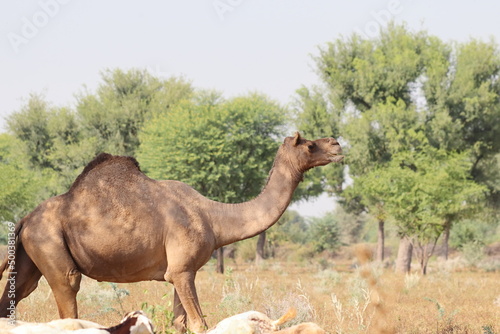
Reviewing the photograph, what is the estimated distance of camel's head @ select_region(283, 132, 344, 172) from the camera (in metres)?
7.86

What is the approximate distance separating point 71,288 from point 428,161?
30832 mm

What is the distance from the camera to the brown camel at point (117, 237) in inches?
275

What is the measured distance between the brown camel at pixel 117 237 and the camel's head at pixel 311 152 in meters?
0.89

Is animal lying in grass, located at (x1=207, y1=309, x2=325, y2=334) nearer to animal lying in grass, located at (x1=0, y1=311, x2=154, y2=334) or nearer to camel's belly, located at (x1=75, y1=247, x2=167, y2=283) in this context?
animal lying in grass, located at (x1=0, y1=311, x2=154, y2=334)

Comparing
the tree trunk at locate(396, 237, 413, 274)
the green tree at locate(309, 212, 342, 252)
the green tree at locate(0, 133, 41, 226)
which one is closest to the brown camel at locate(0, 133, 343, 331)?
the green tree at locate(0, 133, 41, 226)

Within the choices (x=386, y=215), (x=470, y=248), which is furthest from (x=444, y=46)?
(x=470, y=248)

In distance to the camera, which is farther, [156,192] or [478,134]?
→ [478,134]

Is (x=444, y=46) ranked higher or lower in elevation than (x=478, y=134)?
higher

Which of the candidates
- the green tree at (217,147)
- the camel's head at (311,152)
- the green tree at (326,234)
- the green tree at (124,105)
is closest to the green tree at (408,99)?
the green tree at (217,147)

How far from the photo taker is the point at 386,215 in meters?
36.8

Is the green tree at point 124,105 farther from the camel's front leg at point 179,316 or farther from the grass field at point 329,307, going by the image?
the camel's front leg at point 179,316

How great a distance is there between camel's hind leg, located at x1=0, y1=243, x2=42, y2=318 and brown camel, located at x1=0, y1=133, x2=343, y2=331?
0.01 meters

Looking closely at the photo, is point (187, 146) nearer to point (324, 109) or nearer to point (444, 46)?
point (324, 109)

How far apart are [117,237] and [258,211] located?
5.76 ft
